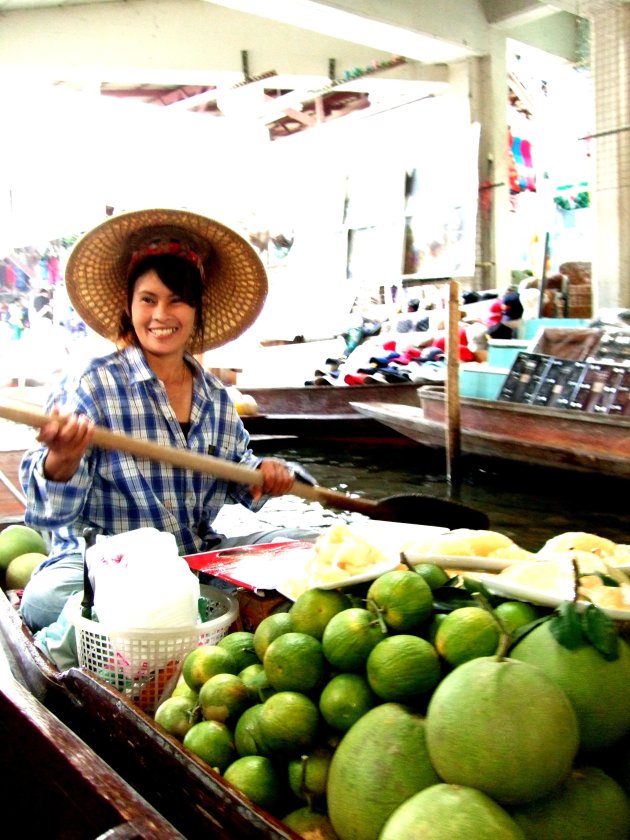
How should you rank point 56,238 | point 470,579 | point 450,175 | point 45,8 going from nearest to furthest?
point 470,579 < point 45,8 < point 56,238 < point 450,175

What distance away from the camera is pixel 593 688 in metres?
0.97

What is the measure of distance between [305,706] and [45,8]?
10253 mm

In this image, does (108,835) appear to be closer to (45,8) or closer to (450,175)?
(45,8)

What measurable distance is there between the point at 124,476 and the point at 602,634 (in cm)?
158

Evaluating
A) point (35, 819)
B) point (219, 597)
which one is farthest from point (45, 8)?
point (35, 819)

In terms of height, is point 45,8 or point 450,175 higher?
point 45,8

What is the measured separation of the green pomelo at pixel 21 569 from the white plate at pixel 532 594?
6.29 ft

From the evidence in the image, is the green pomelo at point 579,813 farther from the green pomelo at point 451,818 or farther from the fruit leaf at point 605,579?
the fruit leaf at point 605,579

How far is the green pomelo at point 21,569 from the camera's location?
8.80ft

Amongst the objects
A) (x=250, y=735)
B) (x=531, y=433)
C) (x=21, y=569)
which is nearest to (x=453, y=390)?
(x=531, y=433)

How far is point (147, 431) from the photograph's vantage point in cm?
235

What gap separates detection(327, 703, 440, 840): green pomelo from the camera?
0.94 m

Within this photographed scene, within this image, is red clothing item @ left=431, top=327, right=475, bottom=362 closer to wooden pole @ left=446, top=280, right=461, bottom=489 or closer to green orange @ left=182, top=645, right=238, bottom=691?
wooden pole @ left=446, top=280, right=461, bottom=489

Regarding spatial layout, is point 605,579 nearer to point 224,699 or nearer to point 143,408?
point 224,699
